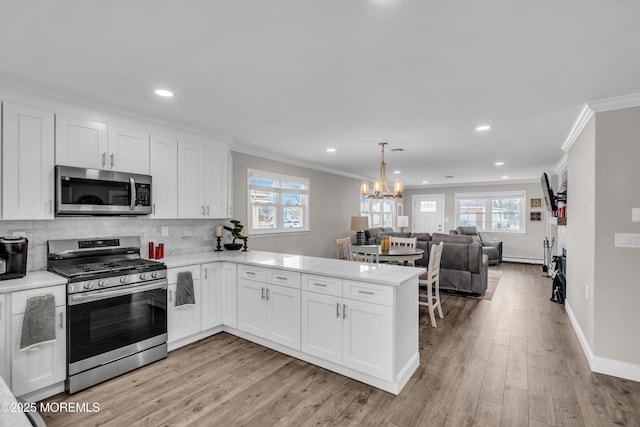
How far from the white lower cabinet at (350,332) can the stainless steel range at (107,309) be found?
1.45 meters

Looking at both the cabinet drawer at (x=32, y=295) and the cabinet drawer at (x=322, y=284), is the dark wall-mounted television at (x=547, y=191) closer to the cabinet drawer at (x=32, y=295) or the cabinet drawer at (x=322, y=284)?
the cabinet drawer at (x=322, y=284)

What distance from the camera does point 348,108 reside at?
123 inches

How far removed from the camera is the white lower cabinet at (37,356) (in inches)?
90.6

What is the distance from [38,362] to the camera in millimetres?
2408

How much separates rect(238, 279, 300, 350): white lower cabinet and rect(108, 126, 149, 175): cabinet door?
1.64 m

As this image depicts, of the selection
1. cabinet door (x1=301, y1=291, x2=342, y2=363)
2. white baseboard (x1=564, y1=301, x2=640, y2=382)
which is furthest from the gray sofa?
cabinet door (x1=301, y1=291, x2=342, y2=363)

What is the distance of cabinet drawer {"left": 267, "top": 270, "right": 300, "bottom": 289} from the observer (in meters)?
3.05

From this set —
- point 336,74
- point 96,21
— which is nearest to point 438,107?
point 336,74

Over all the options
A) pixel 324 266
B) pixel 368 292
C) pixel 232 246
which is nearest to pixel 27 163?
pixel 232 246

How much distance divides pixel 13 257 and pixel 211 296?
1729mm

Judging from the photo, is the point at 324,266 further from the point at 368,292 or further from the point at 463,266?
the point at 463,266

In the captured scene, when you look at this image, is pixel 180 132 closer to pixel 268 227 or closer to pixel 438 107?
pixel 268 227

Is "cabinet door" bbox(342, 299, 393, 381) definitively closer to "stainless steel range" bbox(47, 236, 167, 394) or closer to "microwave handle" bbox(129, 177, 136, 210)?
"stainless steel range" bbox(47, 236, 167, 394)

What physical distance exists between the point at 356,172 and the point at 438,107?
15.1ft
